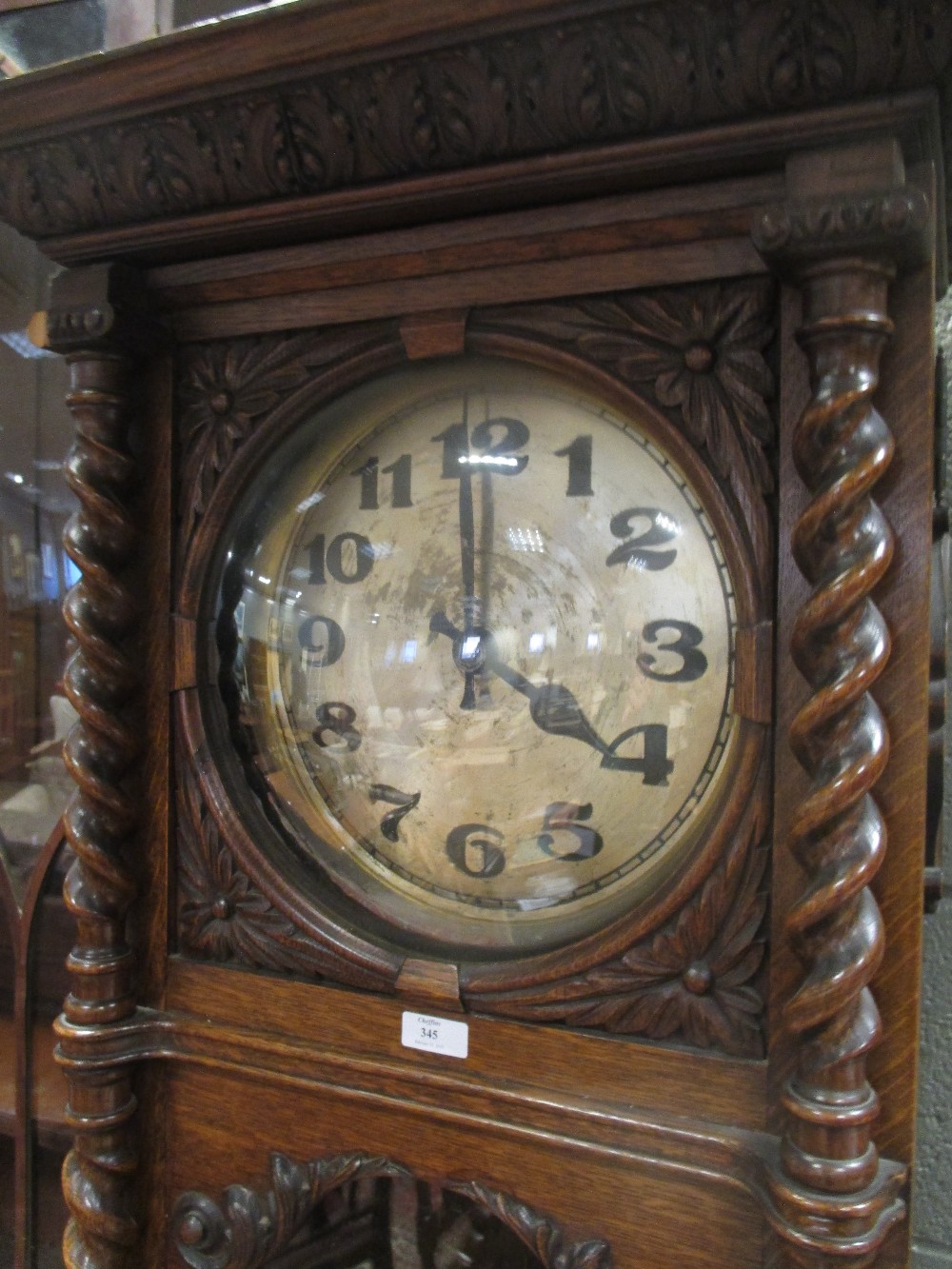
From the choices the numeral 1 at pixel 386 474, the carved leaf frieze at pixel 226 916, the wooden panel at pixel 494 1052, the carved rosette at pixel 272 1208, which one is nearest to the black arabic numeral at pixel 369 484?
the numeral 1 at pixel 386 474

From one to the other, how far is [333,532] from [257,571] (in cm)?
7

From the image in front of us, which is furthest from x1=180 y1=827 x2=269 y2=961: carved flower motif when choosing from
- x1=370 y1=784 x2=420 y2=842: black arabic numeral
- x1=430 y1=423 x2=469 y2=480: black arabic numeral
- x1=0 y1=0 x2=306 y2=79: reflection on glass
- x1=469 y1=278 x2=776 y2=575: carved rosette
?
x1=0 y1=0 x2=306 y2=79: reflection on glass

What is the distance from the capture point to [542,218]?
64 cm

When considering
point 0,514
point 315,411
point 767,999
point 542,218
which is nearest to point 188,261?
point 315,411

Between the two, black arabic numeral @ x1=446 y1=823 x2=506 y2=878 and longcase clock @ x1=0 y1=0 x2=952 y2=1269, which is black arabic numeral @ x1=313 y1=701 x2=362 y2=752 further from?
black arabic numeral @ x1=446 y1=823 x2=506 y2=878

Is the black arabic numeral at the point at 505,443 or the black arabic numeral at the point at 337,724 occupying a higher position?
the black arabic numeral at the point at 505,443

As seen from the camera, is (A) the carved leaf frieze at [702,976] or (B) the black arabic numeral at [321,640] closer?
(A) the carved leaf frieze at [702,976]

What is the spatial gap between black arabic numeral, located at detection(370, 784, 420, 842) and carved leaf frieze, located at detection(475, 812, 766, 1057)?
0.18 metres

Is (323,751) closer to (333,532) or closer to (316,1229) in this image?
(333,532)

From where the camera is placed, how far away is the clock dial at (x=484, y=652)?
660mm

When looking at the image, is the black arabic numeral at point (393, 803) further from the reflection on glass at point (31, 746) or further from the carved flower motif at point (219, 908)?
the reflection on glass at point (31, 746)

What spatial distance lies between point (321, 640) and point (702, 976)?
38cm

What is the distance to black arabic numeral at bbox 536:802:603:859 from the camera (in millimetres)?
682

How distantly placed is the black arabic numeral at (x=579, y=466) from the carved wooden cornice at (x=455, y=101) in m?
0.19
